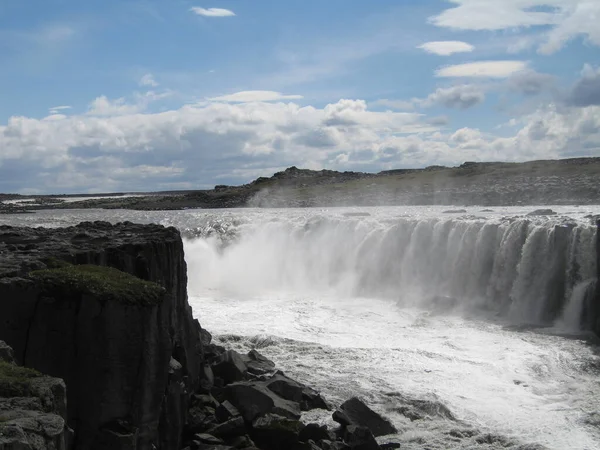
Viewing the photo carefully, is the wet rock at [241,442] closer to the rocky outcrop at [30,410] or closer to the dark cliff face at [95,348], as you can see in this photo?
the dark cliff face at [95,348]

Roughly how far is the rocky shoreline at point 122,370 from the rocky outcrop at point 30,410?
0.05 ft

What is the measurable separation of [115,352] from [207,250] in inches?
1346

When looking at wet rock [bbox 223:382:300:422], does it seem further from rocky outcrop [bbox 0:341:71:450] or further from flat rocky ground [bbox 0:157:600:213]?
flat rocky ground [bbox 0:157:600:213]

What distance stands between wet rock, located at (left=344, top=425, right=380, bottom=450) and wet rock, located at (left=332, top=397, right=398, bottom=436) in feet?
3.14

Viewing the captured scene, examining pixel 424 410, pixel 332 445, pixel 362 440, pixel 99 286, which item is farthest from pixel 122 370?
pixel 424 410

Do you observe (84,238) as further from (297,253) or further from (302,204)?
(302,204)

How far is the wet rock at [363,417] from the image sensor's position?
16047 millimetres

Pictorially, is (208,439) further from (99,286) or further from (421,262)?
(421,262)

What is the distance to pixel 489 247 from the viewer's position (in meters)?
34.1

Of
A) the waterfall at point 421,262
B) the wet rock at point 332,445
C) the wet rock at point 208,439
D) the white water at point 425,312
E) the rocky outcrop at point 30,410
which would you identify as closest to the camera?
the rocky outcrop at point 30,410

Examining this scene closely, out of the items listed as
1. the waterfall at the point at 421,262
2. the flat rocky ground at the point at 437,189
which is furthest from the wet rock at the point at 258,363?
the flat rocky ground at the point at 437,189

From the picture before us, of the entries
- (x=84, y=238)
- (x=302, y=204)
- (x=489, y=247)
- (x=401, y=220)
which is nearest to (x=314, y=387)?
(x=84, y=238)

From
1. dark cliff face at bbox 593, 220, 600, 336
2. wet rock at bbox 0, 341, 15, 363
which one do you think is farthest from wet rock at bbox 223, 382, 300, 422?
dark cliff face at bbox 593, 220, 600, 336

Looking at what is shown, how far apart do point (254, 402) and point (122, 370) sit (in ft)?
15.5
